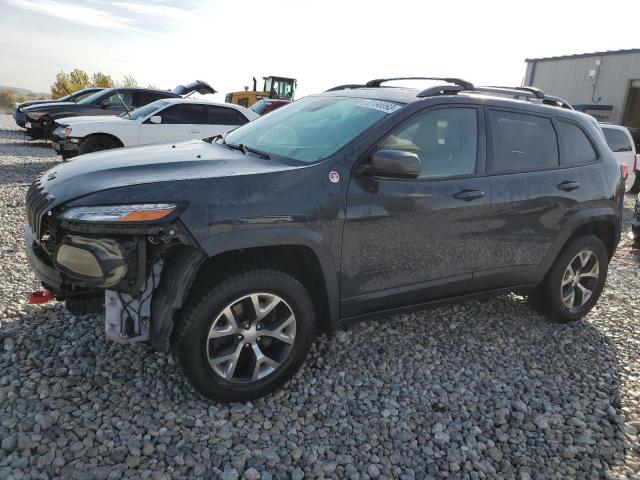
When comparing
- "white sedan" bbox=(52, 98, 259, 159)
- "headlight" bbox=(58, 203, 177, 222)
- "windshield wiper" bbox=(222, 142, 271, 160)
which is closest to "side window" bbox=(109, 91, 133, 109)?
"white sedan" bbox=(52, 98, 259, 159)

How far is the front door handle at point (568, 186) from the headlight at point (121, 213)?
2.92 metres

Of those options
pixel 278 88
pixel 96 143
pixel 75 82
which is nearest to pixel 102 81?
pixel 75 82

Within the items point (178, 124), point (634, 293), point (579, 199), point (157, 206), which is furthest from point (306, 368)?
point (178, 124)

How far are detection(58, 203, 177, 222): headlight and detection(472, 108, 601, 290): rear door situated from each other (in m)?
2.21

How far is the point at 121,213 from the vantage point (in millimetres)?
2396

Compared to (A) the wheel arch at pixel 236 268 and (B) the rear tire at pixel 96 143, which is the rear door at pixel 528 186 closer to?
(A) the wheel arch at pixel 236 268

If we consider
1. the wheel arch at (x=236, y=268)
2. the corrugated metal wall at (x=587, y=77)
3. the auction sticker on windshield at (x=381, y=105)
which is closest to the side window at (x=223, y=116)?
the auction sticker on windshield at (x=381, y=105)

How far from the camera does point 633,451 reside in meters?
2.80

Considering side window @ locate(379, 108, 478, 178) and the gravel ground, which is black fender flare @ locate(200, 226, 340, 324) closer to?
the gravel ground

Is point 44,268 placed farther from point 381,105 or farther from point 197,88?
point 197,88

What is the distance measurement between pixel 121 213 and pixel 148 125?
8.07 metres

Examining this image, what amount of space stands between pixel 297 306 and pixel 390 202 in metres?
0.84

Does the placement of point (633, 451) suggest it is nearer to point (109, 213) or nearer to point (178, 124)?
point (109, 213)

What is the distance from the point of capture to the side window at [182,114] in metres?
10.2
